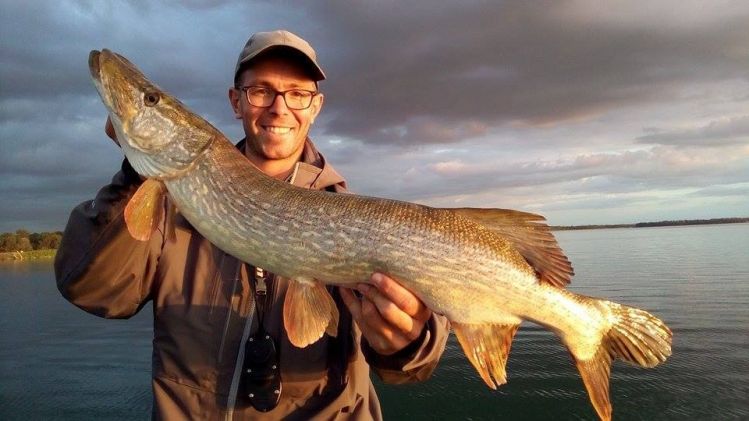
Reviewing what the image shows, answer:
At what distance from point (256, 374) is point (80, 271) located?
1037 millimetres

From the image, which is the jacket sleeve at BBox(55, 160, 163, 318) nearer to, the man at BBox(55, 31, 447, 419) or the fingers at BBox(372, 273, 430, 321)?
the man at BBox(55, 31, 447, 419)

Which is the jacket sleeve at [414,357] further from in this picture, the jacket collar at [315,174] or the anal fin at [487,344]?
the jacket collar at [315,174]

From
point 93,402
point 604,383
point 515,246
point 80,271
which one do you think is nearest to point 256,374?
point 80,271

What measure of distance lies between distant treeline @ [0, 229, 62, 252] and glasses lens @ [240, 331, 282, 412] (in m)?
72.5

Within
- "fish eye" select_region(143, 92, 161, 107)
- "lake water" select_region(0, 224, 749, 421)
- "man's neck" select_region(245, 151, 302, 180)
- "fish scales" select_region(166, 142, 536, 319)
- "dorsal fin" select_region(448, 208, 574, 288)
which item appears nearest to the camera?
"fish scales" select_region(166, 142, 536, 319)

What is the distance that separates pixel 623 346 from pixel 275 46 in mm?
2686

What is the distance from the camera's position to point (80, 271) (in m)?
2.44

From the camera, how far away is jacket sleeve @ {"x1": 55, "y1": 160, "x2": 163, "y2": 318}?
7.97 ft

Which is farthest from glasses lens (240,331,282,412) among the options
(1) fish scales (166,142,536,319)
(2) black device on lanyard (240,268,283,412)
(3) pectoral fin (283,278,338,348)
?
(1) fish scales (166,142,536,319)

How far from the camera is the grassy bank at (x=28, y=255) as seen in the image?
201 feet

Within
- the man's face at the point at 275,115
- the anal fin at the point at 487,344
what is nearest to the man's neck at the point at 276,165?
the man's face at the point at 275,115

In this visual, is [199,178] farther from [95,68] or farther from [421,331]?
[421,331]

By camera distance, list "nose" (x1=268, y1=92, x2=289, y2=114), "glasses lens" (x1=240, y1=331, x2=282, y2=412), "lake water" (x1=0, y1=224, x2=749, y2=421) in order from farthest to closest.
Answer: "lake water" (x1=0, y1=224, x2=749, y2=421) → "nose" (x1=268, y1=92, x2=289, y2=114) → "glasses lens" (x1=240, y1=331, x2=282, y2=412)

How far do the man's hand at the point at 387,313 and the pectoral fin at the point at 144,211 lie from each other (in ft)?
3.40
